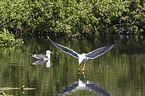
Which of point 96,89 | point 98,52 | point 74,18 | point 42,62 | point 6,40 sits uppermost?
point 74,18

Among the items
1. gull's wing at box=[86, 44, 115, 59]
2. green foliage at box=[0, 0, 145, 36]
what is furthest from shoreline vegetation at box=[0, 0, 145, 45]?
gull's wing at box=[86, 44, 115, 59]

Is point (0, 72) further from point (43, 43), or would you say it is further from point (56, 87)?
point (43, 43)

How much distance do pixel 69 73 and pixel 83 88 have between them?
3.87 m

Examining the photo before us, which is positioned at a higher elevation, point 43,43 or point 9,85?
point 43,43

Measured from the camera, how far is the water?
19578 millimetres

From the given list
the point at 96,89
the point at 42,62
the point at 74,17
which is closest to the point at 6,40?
the point at 42,62

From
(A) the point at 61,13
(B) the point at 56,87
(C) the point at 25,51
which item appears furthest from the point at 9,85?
(A) the point at 61,13

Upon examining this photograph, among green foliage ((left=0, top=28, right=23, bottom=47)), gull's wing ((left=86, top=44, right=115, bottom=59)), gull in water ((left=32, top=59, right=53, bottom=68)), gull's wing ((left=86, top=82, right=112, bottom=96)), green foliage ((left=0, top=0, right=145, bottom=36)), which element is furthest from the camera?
green foliage ((left=0, top=0, right=145, bottom=36))

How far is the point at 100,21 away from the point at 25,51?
17.3 metres

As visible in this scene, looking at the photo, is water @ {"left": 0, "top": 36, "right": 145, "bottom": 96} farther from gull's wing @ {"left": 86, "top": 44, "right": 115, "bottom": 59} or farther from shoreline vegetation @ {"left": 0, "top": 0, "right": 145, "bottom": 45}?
shoreline vegetation @ {"left": 0, "top": 0, "right": 145, "bottom": 45}

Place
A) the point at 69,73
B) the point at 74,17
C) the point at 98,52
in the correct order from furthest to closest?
1. the point at 74,17
2. the point at 69,73
3. the point at 98,52

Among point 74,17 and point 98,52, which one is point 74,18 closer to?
point 74,17

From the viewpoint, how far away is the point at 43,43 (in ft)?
133

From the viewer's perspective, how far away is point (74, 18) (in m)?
45.7
